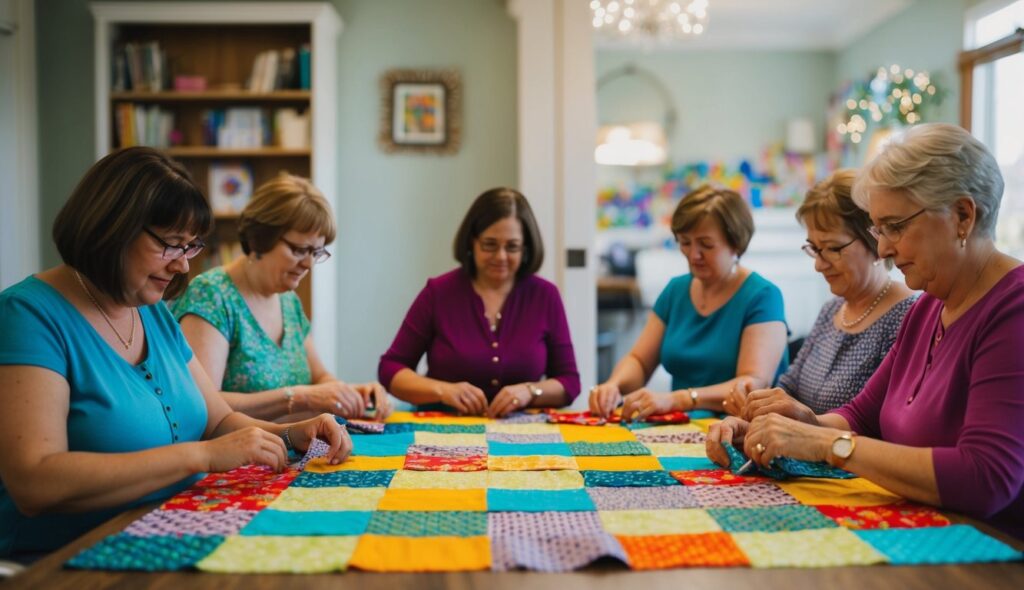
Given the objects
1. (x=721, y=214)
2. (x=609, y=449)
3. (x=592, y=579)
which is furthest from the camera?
(x=721, y=214)

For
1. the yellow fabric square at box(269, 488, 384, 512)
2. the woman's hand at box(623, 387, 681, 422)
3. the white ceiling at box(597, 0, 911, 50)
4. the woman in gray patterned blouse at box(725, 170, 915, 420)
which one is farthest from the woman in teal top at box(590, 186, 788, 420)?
the white ceiling at box(597, 0, 911, 50)

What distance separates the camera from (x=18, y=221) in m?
4.49

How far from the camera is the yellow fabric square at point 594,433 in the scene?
186 cm

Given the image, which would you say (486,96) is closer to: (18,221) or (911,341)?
(18,221)

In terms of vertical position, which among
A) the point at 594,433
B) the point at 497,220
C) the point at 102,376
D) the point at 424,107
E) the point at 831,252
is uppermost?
the point at 424,107

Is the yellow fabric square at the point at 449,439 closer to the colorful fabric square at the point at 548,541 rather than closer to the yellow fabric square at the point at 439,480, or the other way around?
the yellow fabric square at the point at 439,480

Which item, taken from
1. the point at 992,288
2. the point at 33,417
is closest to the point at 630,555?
the point at 992,288

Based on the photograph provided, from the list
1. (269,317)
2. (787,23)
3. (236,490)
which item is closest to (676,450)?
(236,490)

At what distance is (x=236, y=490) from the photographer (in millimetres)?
1428

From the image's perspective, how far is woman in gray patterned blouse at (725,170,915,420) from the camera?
194cm

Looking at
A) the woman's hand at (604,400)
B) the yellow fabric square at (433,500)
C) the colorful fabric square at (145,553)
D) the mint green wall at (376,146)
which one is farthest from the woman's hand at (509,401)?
the mint green wall at (376,146)

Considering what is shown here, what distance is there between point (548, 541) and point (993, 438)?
27.4 inches

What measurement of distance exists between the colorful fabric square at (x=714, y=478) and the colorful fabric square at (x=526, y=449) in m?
0.26

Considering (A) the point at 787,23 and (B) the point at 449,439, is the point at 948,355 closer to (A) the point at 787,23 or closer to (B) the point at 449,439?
(B) the point at 449,439
